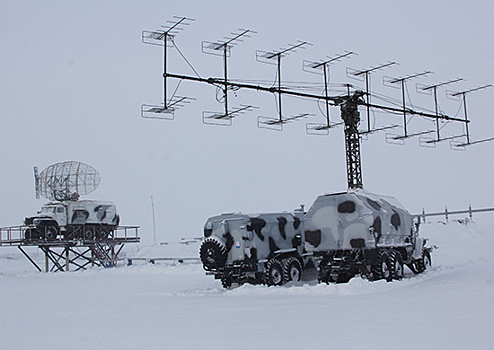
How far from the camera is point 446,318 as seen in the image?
9805 mm

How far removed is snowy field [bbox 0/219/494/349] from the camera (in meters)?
8.38

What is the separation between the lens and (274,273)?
18844 millimetres

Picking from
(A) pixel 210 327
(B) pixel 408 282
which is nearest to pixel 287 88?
(B) pixel 408 282

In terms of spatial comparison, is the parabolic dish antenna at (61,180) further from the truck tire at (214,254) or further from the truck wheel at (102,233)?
the truck tire at (214,254)

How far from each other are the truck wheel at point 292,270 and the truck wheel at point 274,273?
188mm

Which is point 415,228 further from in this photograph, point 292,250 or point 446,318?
point 446,318

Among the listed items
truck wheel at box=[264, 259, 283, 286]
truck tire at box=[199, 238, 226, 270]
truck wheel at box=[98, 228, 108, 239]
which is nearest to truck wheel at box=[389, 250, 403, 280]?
truck wheel at box=[264, 259, 283, 286]

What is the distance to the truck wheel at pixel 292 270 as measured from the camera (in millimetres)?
19125

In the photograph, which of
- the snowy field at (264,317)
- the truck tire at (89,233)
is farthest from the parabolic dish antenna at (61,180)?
the snowy field at (264,317)

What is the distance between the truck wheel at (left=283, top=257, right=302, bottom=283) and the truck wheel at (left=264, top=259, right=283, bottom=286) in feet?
0.62

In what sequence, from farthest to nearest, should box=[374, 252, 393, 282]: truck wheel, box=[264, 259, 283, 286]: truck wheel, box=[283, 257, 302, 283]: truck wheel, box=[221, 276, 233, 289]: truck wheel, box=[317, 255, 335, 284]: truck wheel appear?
box=[283, 257, 302, 283]: truck wheel → box=[221, 276, 233, 289]: truck wheel → box=[264, 259, 283, 286]: truck wheel → box=[317, 255, 335, 284]: truck wheel → box=[374, 252, 393, 282]: truck wheel

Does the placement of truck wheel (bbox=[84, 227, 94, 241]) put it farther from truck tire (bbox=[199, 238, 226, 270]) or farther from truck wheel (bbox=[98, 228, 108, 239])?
truck tire (bbox=[199, 238, 226, 270])

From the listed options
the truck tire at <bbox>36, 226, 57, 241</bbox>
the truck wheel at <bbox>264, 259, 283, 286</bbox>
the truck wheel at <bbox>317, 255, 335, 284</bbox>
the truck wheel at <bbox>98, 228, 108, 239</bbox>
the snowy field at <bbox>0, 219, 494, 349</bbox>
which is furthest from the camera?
the truck wheel at <bbox>98, 228, 108, 239</bbox>

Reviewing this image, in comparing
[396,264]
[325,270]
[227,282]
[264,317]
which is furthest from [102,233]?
[264,317]
